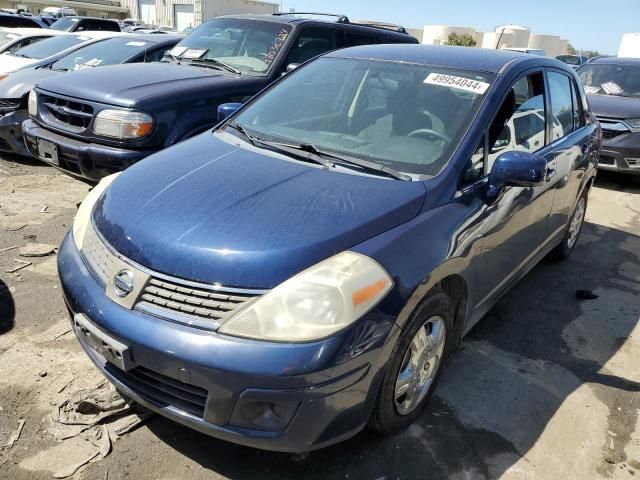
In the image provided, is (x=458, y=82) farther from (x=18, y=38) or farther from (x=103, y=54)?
(x=18, y=38)

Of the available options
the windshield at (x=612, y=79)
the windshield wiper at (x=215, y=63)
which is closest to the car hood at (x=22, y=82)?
the windshield wiper at (x=215, y=63)

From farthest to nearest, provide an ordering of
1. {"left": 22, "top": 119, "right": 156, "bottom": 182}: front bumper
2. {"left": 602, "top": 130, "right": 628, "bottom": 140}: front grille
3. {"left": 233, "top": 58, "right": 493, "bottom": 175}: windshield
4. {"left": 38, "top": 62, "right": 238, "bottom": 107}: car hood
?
{"left": 602, "top": 130, "right": 628, "bottom": 140}: front grille
{"left": 38, "top": 62, "right": 238, "bottom": 107}: car hood
{"left": 22, "top": 119, "right": 156, "bottom": 182}: front bumper
{"left": 233, "top": 58, "right": 493, "bottom": 175}: windshield

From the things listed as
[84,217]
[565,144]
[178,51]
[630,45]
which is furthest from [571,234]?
[630,45]

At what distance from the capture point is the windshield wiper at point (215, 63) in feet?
18.0

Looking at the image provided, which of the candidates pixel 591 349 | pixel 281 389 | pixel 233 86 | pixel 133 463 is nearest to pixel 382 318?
pixel 281 389

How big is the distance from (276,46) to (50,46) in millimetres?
4971

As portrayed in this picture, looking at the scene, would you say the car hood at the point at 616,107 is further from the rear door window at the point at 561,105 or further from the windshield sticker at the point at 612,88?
the rear door window at the point at 561,105

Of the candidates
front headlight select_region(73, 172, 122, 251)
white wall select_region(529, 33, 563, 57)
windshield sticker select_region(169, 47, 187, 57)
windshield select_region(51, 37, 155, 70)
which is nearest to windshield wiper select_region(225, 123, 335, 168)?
front headlight select_region(73, 172, 122, 251)

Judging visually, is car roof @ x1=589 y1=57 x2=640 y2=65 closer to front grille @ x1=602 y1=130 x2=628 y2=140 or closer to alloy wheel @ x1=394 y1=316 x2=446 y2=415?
front grille @ x1=602 y1=130 x2=628 y2=140

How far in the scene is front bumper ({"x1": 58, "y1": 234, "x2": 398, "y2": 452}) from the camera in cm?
190

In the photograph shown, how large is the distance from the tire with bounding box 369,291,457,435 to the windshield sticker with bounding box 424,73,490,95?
1181mm

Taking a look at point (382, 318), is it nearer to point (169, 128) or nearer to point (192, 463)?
point (192, 463)

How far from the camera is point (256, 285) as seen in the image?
2.00 m

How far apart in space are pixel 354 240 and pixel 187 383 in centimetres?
82
